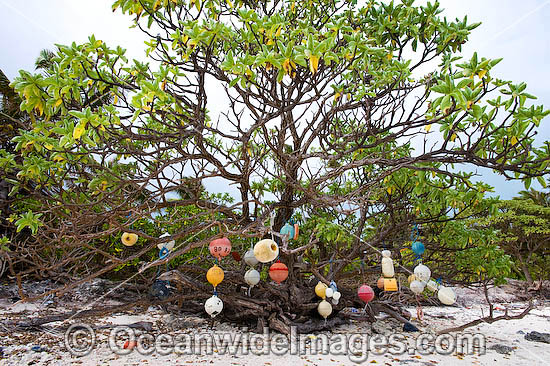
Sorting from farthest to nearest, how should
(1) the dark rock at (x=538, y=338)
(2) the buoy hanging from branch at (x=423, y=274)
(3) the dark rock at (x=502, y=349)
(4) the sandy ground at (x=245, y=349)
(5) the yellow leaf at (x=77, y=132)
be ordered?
(1) the dark rock at (x=538, y=338), (3) the dark rock at (x=502, y=349), (2) the buoy hanging from branch at (x=423, y=274), (4) the sandy ground at (x=245, y=349), (5) the yellow leaf at (x=77, y=132)

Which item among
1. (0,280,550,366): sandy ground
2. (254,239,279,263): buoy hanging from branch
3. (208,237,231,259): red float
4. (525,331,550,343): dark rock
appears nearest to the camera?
(254,239,279,263): buoy hanging from branch

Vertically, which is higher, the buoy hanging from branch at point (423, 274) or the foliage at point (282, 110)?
the foliage at point (282, 110)

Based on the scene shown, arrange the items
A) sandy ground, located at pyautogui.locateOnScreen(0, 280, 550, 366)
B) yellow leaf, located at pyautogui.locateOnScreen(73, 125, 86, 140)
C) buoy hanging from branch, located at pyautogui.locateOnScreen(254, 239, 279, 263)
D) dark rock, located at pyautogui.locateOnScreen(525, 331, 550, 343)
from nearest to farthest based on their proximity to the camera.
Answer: yellow leaf, located at pyautogui.locateOnScreen(73, 125, 86, 140)
buoy hanging from branch, located at pyautogui.locateOnScreen(254, 239, 279, 263)
sandy ground, located at pyautogui.locateOnScreen(0, 280, 550, 366)
dark rock, located at pyautogui.locateOnScreen(525, 331, 550, 343)

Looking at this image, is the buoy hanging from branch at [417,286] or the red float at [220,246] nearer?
the red float at [220,246]

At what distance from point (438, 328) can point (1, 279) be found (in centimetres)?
904

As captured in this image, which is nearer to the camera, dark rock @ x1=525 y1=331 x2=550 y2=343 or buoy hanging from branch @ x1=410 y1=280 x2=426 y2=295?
buoy hanging from branch @ x1=410 y1=280 x2=426 y2=295

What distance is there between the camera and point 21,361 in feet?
12.6

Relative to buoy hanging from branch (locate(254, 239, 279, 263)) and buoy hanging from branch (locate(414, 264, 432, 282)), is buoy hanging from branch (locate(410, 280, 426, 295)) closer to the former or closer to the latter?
buoy hanging from branch (locate(414, 264, 432, 282))

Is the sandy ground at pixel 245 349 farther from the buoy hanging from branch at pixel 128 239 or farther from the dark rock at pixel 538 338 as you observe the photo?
the buoy hanging from branch at pixel 128 239
